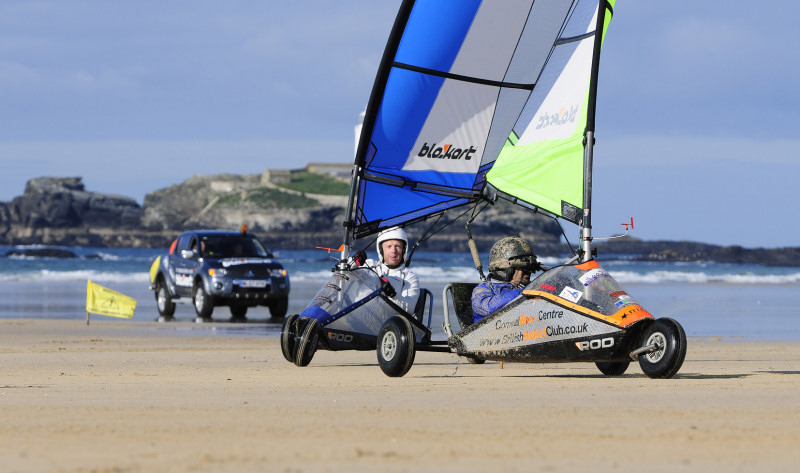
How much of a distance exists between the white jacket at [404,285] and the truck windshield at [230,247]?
44.6 ft

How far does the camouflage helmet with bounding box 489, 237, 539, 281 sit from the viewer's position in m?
10.9

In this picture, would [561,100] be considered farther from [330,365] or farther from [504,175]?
[330,365]

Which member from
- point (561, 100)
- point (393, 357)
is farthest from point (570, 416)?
point (561, 100)

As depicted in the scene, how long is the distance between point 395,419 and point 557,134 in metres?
5.58

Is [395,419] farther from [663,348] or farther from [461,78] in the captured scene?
[461,78]

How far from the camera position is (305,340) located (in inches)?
475

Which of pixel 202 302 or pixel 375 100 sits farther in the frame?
pixel 202 302

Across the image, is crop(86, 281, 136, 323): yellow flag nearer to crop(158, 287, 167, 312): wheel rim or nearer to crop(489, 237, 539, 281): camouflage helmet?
crop(158, 287, 167, 312): wheel rim

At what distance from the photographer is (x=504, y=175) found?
42.8ft

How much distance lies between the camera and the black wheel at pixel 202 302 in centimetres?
2434

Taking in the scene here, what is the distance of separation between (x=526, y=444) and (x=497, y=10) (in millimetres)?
8612

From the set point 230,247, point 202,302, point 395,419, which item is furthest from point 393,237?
point 230,247

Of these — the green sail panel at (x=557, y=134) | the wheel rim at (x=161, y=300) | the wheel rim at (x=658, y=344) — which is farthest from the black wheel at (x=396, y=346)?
the wheel rim at (x=161, y=300)

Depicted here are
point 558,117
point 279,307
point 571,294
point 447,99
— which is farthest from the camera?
point 279,307
